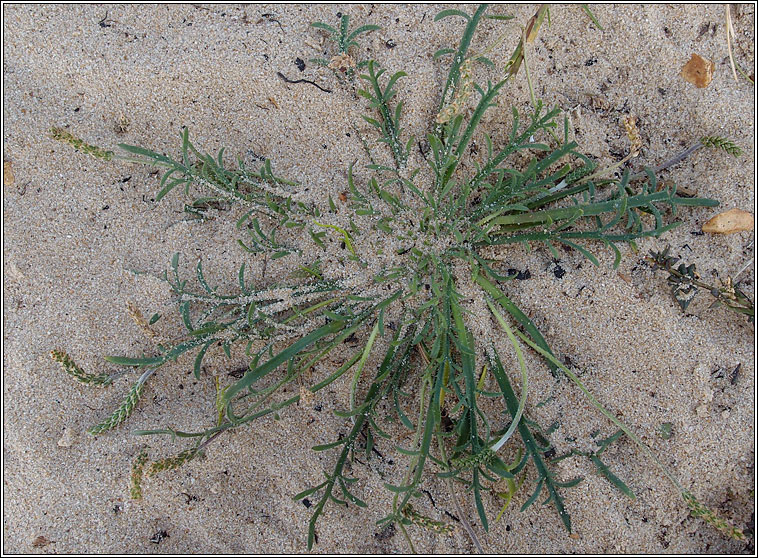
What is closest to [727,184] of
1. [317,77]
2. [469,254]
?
[469,254]

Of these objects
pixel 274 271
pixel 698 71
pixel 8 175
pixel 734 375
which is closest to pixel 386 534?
pixel 274 271

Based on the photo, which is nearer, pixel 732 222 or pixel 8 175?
pixel 732 222

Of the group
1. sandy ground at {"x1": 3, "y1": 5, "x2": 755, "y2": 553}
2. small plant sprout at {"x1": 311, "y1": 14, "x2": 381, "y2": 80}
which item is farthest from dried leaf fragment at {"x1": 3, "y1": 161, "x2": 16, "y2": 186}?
small plant sprout at {"x1": 311, "y1": 14, "x2": 381, "y2": 80}

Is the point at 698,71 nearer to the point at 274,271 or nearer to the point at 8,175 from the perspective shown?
the point at 274,271

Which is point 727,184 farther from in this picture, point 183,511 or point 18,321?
point 18,321

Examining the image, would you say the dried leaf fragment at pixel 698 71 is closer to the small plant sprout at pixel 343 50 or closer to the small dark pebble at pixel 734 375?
the small dark pebble at pixel 734 375
